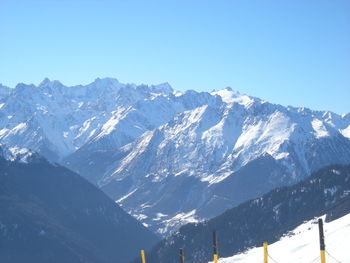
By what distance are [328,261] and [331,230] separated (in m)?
68.5

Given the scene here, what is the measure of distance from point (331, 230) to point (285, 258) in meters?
18.6

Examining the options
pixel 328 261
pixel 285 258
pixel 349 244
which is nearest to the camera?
pixel 328 261

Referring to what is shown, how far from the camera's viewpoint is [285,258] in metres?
191

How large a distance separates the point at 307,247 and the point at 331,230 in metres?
10.7

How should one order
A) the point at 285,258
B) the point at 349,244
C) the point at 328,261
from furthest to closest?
1. the point at 285,258
2. the point at 349,244
3. the point at 328,261

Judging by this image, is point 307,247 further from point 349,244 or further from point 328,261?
point 328,261

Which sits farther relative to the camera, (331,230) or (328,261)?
(331,230)

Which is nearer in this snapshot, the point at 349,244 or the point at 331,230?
the point at 349,244

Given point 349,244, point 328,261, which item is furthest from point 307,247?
point 328,261

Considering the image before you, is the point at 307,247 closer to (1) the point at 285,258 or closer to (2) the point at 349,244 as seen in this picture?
(1) the point at 285,258

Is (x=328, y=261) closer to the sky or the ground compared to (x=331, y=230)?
closer to the ground

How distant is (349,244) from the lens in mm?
153250

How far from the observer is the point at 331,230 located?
19975cm

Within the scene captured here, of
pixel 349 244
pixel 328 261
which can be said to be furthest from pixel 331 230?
pixel 328 261
